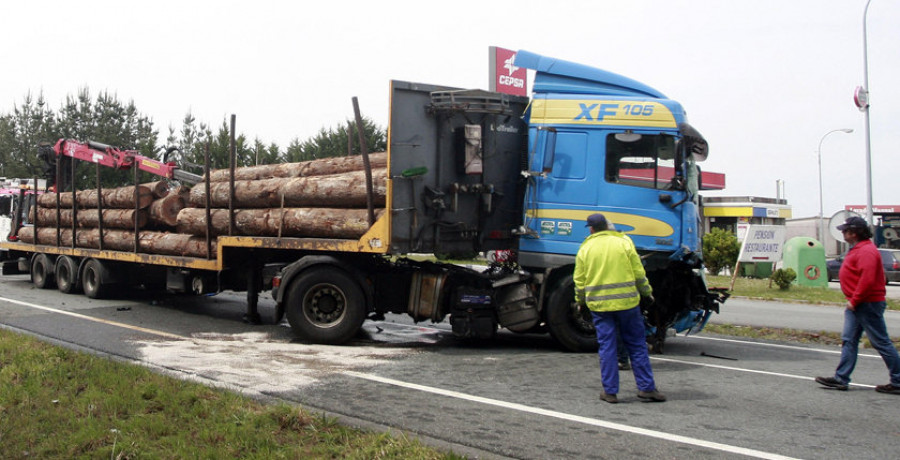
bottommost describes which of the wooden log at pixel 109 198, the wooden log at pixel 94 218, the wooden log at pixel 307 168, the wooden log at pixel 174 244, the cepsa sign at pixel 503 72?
the wooden log at pixel 174 244

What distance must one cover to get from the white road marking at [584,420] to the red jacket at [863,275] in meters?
2.62

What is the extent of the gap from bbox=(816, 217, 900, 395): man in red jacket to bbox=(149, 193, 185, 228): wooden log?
9.67 meters

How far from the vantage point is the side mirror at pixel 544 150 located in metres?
8.68

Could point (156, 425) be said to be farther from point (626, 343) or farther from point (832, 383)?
point (832, 383)

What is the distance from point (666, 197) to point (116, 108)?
5093 cm

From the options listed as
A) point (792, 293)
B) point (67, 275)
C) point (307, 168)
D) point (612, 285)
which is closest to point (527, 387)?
point (612, 285)

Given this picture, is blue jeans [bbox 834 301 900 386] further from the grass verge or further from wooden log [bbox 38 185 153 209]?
wooden log [bbox 38 185 153 209]

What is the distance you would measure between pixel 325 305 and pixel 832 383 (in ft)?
17.9

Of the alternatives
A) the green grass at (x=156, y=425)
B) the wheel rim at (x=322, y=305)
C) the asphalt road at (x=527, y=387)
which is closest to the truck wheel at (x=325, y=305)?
the wheel rim at (x=322, y=305)

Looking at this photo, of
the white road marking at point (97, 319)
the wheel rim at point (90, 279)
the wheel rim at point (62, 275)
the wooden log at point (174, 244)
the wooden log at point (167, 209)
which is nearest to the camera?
the white road marking at point (97, 319)

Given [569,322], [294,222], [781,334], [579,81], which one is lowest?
[781,334]

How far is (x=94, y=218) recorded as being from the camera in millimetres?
13594

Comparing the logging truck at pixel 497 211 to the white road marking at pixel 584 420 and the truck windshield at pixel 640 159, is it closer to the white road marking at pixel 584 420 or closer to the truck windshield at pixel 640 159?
the truck windshield at pixel 640 159

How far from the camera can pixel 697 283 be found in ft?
28.2
